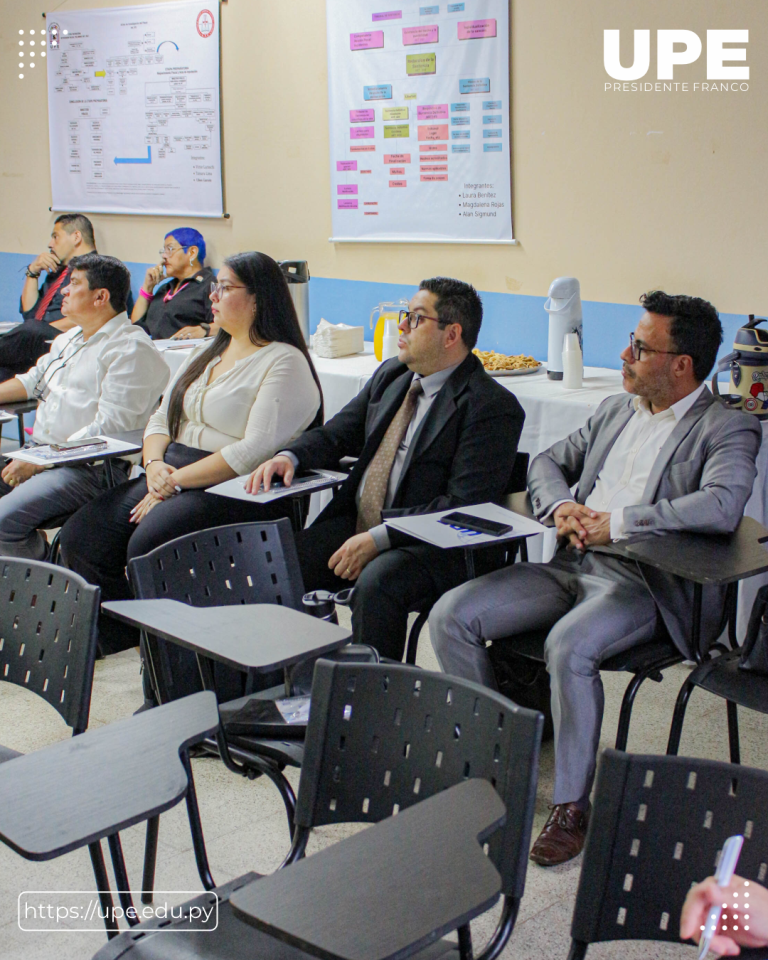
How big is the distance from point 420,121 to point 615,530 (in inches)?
105

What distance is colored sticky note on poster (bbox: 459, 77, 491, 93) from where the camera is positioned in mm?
4219

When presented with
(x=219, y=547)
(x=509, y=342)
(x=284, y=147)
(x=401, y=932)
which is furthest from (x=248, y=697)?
(x=284, y=147)

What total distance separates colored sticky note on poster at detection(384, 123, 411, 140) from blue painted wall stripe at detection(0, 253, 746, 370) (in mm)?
654

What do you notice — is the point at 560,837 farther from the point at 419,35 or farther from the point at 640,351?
the point at 419,35

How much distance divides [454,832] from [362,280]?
3.95 meters

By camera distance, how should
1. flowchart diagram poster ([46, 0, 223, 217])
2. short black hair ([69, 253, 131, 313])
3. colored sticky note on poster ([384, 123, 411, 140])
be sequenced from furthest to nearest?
flowchart diagram poster ([46, 0, 223, 217]) < colored sticky note on poster ([384, 123, 411, 140]) < short black hair ([69, 253, 131, 313])

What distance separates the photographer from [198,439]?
331 centimetres

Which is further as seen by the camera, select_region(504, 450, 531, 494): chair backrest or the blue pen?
select_region(504, 450, 531, 494): chair backrest

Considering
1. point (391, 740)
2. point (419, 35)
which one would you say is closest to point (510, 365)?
point (419, 35)

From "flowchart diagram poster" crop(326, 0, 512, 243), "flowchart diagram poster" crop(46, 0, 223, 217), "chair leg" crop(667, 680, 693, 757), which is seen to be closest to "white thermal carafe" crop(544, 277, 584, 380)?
"flowchart diagram poster" crop(326, 0, 512, 243)

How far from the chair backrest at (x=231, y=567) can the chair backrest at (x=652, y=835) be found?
3.86ft

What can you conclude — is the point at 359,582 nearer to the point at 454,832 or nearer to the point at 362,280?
the point at 454,832

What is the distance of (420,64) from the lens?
444cm

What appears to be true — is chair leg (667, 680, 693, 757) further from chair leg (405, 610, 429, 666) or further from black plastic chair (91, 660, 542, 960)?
black plastic chair (91, 660, 542, 960)
